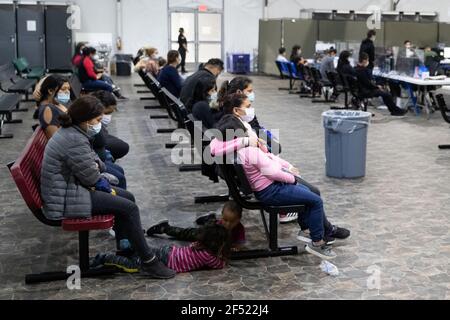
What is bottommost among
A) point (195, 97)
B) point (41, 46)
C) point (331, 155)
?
point (331, 155)

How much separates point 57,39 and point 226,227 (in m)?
16.3

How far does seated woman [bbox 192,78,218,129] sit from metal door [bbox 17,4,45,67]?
44.7 ft

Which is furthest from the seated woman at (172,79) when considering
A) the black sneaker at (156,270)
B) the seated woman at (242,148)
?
the black sneaker at (156,270)

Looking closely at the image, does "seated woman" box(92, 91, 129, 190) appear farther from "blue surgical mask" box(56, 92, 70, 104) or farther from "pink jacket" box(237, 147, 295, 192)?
"pink jacket" box(237, 147, 295, 192)

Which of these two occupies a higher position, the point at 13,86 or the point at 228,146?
the point at 13,86

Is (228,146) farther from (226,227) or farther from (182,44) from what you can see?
(182,44)

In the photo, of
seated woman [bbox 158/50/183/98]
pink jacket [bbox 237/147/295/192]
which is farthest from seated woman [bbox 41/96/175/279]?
seated woman [bbox 158/50/183/98]

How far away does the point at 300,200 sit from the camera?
4.15 meters

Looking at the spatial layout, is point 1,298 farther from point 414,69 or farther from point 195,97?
point 414,69

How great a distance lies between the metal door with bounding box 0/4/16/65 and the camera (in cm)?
1827

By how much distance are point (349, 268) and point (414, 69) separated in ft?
28.1

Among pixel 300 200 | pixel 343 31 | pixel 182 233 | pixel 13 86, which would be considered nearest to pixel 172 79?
pixel 13 86

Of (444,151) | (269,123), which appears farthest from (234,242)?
(269,123)
